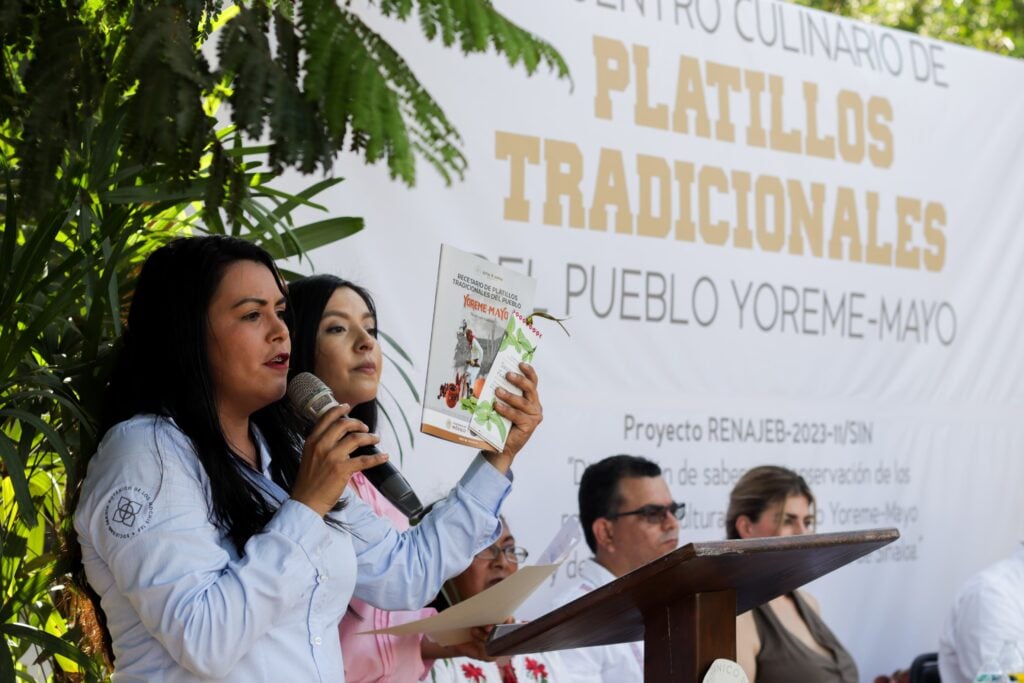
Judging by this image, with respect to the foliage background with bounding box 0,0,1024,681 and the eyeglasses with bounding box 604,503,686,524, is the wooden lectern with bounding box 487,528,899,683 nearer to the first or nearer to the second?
the foliage background with bounding box 0,0,1024,681

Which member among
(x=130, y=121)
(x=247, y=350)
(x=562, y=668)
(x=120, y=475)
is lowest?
(x=562, y=668)

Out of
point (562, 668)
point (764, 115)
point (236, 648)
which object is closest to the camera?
point (236, 648)

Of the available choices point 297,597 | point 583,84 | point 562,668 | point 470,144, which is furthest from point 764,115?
point 297,597

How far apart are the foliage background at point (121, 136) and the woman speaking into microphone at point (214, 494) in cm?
16

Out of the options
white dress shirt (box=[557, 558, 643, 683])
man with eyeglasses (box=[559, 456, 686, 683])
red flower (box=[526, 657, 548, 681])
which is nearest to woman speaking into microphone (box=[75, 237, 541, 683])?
red flower (box=[526, 657, 548, 681])

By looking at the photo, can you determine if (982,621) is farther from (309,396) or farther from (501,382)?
(309,396)

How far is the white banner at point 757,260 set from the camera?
14.2ft

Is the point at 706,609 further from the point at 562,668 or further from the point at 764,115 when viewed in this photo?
the point at 764,115

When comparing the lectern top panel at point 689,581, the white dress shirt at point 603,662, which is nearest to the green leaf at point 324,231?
the lectern top panel at point 689,581

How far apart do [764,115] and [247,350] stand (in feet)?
11.0

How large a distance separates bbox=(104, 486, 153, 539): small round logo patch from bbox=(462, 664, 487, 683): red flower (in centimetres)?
145

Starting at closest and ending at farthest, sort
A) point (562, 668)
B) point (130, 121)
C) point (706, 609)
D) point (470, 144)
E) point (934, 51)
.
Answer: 1. point (130, 121)
2. point (706, 609)
3. point (562, 668)
4. point (470, 144)
5. point (934, 51)

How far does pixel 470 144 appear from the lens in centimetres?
429

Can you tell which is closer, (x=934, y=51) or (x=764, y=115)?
(x=764, y=115)
